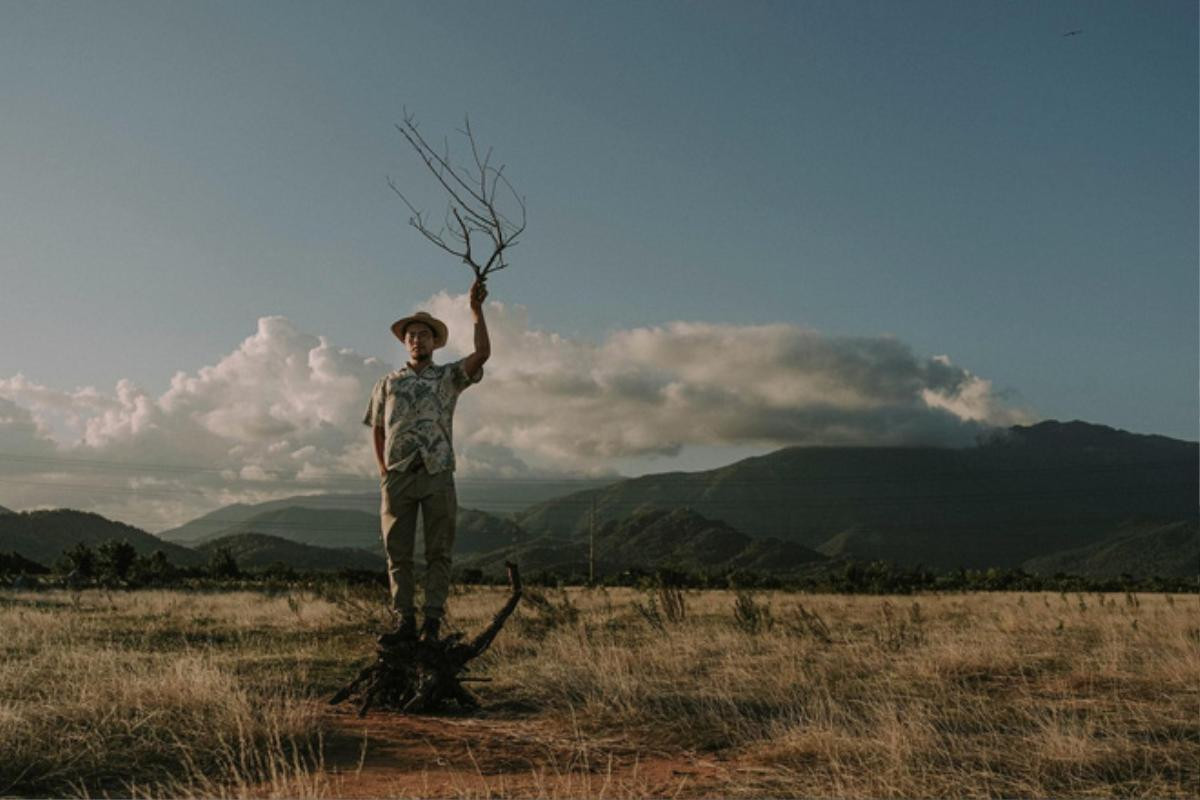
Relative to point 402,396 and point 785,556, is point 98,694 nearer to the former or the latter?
point 402,396

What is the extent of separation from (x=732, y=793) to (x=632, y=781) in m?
0.55

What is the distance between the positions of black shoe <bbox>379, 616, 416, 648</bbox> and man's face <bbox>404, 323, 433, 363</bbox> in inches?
82.1

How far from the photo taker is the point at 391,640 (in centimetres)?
699

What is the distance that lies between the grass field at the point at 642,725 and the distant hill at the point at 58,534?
12072 cm

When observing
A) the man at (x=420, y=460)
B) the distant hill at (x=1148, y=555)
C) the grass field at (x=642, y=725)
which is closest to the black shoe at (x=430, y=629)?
the man at (x=420, y=460)

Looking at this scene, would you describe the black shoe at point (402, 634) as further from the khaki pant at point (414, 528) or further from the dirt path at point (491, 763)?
the dirt path at point (491, 763)

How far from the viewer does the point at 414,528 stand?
23.9 feet

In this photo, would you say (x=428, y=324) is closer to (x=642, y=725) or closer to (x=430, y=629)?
(x=430, y=629)

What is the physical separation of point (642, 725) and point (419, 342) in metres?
3.45

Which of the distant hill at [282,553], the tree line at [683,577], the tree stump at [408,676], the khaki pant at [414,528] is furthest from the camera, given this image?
the distant hill at [282,553]

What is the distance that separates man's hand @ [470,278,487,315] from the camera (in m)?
7.18

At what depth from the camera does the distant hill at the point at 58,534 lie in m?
126

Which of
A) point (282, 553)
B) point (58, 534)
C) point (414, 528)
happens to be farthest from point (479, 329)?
point (282, 553)

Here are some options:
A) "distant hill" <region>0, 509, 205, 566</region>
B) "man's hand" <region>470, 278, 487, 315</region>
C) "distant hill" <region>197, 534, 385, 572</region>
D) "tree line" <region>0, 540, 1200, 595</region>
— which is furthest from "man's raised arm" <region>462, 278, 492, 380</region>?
"distant hill" <region>197, 534, 385, 572</region>
